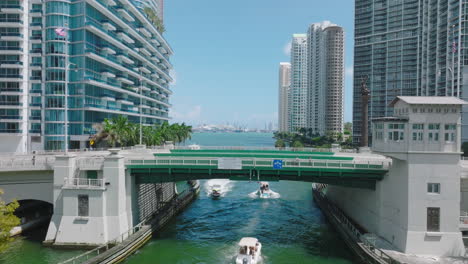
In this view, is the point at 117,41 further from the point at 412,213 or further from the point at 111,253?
the point at 412,213

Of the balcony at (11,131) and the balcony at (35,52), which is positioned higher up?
the balcony at (35,52)

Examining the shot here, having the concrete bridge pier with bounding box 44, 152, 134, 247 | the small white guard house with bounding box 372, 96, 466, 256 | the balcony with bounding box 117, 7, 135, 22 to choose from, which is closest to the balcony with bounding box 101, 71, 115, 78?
the balcony with bounding box 117, 7, 135, 22

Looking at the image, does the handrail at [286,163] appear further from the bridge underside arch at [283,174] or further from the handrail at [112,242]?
the handrail at [112,242]

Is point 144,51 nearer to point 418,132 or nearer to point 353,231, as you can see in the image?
point 353,231

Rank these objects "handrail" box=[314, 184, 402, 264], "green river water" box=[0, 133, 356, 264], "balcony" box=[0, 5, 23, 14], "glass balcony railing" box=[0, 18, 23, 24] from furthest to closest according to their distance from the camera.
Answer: "glass balcony railing" box=[0, 18, 23, 24], "balcony" box=[0, 5, 23, 14], "green river water" box=[0, 133, 356, 264], "handrail" box=[314, 184, 402, 264]

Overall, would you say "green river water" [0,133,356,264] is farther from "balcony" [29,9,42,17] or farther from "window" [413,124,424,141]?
"balcony" [29,9,42,17]

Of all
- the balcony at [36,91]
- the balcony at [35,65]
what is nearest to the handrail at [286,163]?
the balcony at [36,91]
